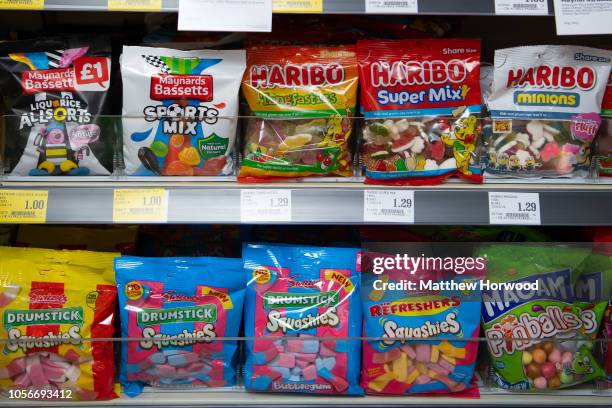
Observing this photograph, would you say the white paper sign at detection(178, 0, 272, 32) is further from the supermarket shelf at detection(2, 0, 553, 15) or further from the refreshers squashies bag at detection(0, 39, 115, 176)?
the refreshers squashies bag at detection(0, 39, 115, 176)

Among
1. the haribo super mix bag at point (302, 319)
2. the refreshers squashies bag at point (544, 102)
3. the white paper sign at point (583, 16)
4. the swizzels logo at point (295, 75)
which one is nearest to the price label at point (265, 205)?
the haribo super mix bag at point (302, 319)

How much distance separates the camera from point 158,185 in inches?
50.7

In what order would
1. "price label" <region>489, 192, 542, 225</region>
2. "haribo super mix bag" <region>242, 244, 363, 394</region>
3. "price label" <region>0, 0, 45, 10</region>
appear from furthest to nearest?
"haribo super mix bag" <region>242, 244, 363, 394</region>, "price label" <region>489, 192, 542, 225</region>, "price label" <region>0, 0, 45, 10</region>

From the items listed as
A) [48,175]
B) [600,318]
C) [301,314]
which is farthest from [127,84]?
[600,318]

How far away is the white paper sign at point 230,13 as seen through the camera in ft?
3.77

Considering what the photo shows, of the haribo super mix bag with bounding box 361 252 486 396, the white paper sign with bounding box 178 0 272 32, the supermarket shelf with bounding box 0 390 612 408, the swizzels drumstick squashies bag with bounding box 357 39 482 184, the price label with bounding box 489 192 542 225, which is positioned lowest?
the supermarket shelf with bounding box 0 390 612 408

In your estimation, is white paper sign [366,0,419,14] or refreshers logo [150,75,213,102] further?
refreshers logo [150,75,213,102]

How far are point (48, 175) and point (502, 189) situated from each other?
108cm

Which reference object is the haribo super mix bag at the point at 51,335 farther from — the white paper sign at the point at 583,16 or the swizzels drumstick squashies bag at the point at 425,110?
the white paper sign at the point at 583,16

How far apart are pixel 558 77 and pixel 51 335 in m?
1.35

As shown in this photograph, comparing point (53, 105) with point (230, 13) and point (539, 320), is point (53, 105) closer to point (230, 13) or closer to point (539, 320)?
point (230, 13)

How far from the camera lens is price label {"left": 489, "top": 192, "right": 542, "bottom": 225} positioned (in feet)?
4.05

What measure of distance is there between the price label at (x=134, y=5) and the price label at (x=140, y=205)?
0.39 meters

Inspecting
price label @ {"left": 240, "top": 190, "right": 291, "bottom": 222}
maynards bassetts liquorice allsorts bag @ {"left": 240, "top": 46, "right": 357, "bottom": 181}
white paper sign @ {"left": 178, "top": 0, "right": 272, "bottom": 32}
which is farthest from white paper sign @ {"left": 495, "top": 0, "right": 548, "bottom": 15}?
price label @ {"left": 240, "top": 190, "right": 291, "bottom": 222}
